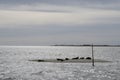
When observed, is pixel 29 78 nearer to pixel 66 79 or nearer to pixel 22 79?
pixel 22 79

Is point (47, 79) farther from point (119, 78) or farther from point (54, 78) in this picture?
point (119, 78)

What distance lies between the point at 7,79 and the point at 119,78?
23.9 meters

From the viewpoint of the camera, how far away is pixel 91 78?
211ft

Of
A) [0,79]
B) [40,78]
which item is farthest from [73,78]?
[0,79]

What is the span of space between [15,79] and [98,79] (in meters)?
17.5

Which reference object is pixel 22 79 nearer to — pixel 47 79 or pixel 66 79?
pixel 47 79

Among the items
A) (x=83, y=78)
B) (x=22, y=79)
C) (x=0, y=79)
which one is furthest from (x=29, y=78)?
(x=83, y=78)

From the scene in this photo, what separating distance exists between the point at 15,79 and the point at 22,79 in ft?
4.71

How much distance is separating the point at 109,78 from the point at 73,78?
25.8 feet

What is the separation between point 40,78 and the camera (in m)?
→ 63.1

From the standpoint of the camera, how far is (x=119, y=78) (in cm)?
6381

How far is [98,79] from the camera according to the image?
62594 millimetres

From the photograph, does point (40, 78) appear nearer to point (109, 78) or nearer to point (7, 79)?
point (7, 79)

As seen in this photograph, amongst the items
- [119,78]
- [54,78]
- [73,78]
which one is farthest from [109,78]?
[54,78]
